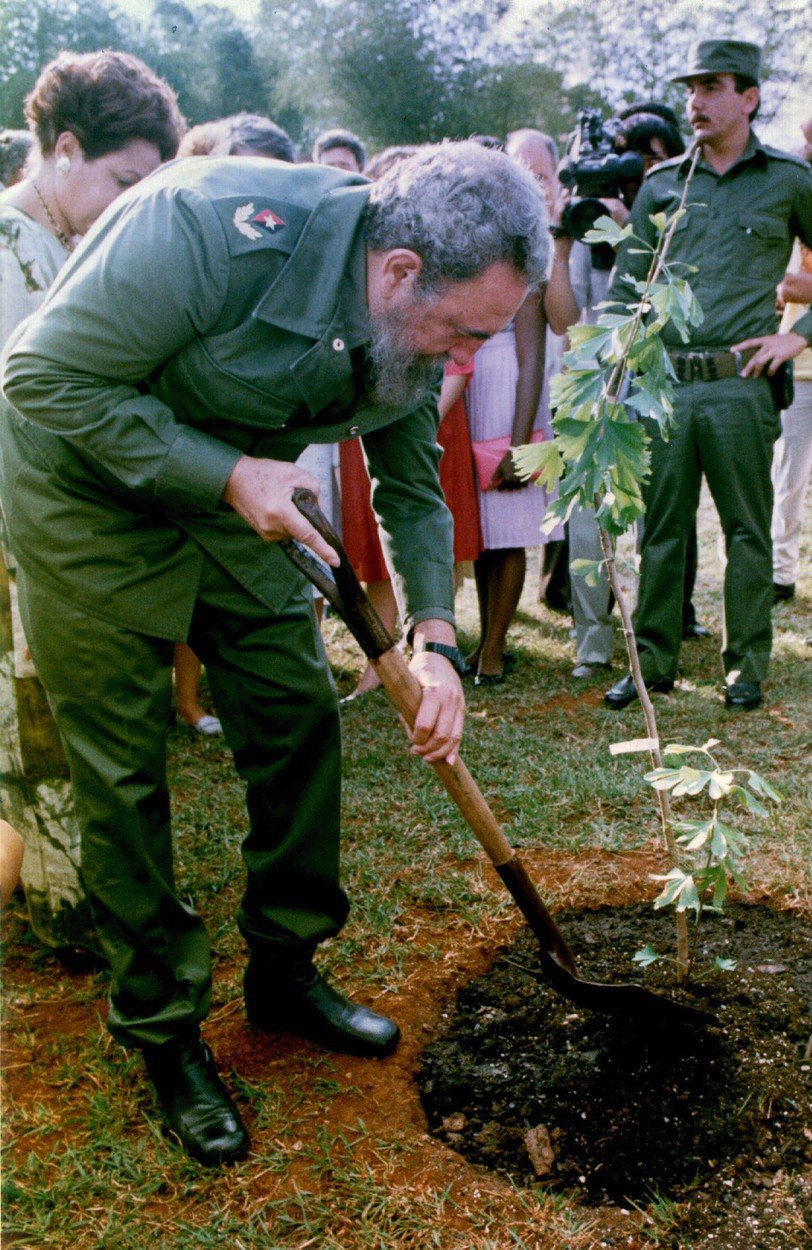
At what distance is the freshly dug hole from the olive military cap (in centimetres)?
337

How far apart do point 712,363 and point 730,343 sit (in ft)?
0.40

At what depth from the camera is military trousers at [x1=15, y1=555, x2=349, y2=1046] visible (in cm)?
205

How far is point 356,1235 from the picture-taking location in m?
1.92

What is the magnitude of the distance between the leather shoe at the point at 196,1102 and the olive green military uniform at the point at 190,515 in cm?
8

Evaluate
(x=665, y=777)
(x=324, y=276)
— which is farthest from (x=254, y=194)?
(x=665, y=777)

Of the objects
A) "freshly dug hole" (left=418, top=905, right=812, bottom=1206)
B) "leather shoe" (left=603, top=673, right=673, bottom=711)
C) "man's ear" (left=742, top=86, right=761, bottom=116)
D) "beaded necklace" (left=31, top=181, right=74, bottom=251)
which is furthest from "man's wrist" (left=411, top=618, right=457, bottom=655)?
"man's ear" (left=742, top=86, right=761, bottom=116)

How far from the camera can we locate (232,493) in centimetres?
185

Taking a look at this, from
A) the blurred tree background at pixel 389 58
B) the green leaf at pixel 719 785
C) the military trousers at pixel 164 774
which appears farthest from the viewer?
the blurred tree background at pixel 389 58

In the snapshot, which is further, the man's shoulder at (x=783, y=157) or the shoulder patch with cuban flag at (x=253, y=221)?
the man's shoulder at (x=783, y=157)

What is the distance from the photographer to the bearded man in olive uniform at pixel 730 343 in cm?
422

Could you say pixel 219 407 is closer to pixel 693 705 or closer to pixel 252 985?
pixel 252 985

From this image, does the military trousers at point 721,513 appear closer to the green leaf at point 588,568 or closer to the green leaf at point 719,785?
the green leaf at point 588,568

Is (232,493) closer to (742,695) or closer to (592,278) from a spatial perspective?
(742,695)

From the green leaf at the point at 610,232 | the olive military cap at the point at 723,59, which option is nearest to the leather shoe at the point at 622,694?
the olive military cap at the point at 723,59
